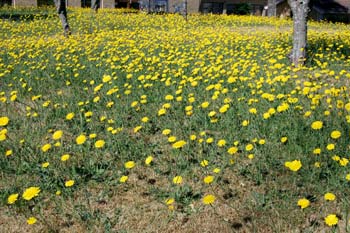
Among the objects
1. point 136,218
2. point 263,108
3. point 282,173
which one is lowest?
point 136,218

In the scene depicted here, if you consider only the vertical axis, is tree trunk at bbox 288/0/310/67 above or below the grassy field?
above

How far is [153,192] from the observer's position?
402cm

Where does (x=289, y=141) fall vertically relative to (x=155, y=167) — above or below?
above

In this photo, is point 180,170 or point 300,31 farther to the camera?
point 300,31

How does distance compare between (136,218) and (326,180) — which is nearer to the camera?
(136,218)

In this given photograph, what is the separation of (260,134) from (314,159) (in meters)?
0.85

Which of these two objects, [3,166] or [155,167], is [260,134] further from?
[3,166]

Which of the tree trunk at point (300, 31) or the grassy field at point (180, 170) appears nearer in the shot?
the grassy field at point (180, 170)

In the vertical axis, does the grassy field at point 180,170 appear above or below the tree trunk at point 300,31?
below

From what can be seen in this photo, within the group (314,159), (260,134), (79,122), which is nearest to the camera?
(314,159)

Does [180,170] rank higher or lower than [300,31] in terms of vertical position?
lower

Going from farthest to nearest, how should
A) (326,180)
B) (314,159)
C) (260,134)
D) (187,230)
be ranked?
(260,134) < (314,159) < (326,180) < (187,230)

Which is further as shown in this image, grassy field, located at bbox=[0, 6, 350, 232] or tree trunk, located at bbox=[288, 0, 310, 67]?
tree trunk, located at bbox=[288, 0, 310, 67]

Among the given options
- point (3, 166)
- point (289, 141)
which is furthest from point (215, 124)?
point (3, 166)
